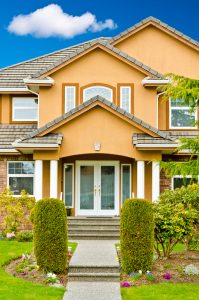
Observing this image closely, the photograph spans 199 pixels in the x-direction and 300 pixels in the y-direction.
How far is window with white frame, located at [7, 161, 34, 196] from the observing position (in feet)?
72.3

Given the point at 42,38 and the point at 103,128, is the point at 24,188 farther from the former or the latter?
the point at 42,38

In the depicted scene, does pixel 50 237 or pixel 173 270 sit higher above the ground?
pixel 50 237

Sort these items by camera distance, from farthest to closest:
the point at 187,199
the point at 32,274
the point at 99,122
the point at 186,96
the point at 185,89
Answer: the point at 99,122, the point at 187,199, the point at 32,274, the point at 186,96, the point at 185,89

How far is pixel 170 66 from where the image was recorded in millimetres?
23781

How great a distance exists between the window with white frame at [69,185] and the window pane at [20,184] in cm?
141

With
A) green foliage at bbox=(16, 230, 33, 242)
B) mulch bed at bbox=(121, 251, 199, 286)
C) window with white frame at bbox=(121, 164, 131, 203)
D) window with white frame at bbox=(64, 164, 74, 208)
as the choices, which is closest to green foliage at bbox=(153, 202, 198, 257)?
mulch bed at bbox=(121, 251, 199, 286)

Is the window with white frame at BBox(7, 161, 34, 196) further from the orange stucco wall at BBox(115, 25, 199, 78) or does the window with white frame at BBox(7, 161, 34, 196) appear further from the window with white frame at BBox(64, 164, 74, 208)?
the orange stucco wall at BBox(115, 25, 199, 78)

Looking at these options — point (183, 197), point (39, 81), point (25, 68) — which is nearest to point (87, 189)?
point (39, 81)

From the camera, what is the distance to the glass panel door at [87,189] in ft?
72.4

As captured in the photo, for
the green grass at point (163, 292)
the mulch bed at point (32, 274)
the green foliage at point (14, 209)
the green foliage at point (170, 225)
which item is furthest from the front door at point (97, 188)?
the green grass at point (163, 292)

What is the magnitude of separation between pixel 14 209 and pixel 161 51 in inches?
375

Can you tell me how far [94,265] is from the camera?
13031mm

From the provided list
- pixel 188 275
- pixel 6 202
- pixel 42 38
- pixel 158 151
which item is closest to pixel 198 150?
pixel 188 275

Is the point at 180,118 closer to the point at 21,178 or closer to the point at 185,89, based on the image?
the point at 21,178
